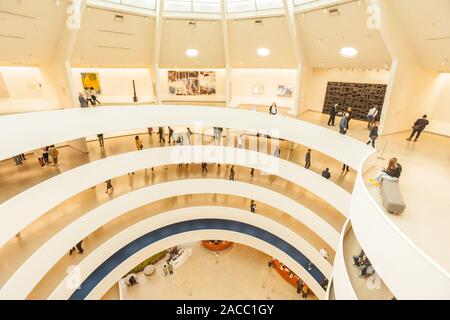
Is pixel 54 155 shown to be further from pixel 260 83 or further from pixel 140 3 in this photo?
pixel 260 83

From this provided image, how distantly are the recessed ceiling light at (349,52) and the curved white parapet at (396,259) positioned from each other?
10.6 meters

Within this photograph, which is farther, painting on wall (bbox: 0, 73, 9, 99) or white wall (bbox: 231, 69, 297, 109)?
white wall (bbox: 231, 69, 297, 109)

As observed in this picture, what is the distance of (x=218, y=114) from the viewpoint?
666 inches

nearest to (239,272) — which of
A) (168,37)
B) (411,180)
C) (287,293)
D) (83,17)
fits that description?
(287,293)

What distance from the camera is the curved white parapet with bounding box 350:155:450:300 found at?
4734mm

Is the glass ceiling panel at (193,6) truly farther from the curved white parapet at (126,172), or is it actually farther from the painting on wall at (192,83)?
the curved white parapet at (126,172)

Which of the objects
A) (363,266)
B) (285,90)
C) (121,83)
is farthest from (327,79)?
(121,83)

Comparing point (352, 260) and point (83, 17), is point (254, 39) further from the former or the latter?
point (352, 260)

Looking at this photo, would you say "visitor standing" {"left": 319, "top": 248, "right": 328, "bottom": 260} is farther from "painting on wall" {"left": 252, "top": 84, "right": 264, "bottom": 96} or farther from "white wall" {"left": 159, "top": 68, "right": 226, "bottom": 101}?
"white wall" {"left": 159, "top": 68, "right": 226, "bottom": 101}

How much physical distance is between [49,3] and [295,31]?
13.1m

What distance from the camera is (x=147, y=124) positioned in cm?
1627

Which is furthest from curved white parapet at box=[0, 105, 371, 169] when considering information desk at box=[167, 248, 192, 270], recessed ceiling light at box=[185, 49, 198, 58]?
information desk at box=[167, 248, 192, 270]

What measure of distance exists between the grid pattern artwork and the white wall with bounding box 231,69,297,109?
2.88 meters

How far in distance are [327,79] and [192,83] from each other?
10.9 m
